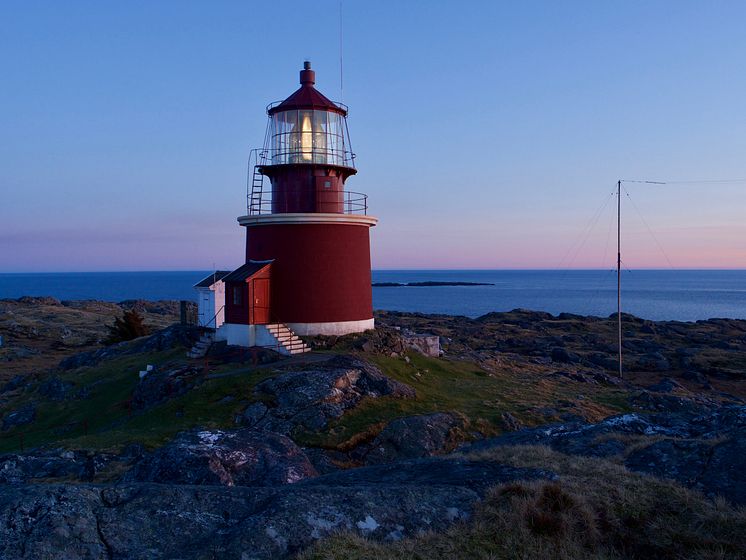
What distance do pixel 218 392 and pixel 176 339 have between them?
10.5m

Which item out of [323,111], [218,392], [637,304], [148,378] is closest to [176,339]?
[148,378]

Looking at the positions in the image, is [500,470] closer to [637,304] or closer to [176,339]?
[176,339]

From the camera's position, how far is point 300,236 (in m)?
24.3

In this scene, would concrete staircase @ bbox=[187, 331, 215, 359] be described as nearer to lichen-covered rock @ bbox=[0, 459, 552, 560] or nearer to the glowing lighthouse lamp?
the glowing lighthouse lamp

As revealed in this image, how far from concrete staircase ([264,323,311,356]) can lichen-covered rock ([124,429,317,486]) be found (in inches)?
443

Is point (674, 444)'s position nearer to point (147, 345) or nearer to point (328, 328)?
point (328, 328)

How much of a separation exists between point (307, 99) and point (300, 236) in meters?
5.55

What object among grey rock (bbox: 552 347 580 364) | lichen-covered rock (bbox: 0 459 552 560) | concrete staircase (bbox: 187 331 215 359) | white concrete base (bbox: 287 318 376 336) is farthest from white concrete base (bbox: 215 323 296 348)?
grey rock (bbox: 552 347 580 364)

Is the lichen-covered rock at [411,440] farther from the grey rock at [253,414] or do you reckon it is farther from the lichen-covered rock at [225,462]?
the lichen-covered rock at [225,462]

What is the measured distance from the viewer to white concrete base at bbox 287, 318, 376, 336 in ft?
80.5

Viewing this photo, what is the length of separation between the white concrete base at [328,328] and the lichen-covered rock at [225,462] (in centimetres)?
1271

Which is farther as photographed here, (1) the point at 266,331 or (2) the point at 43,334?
(2) the point at 43,334

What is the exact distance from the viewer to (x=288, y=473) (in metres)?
10.4

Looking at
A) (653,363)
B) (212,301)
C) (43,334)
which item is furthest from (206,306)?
(653,363)
